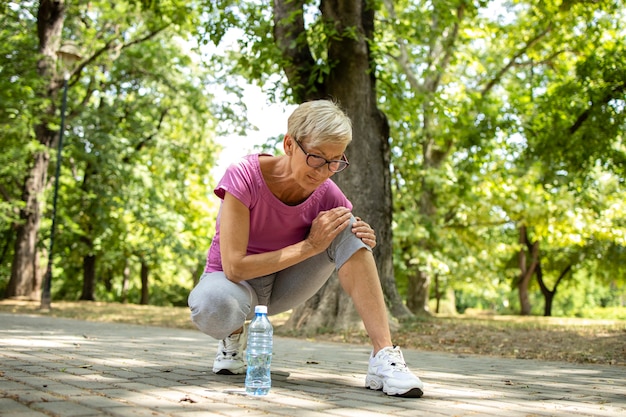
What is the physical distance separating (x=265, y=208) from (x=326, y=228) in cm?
38

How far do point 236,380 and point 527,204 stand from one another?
1656cm

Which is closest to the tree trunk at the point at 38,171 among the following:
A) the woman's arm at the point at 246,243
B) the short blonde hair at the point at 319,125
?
the woman's arm at the point at 246,243

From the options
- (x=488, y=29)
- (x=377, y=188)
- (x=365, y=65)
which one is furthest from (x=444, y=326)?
(x=488, y=29)

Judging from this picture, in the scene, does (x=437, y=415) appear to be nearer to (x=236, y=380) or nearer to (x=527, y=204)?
(x=236, y=380)

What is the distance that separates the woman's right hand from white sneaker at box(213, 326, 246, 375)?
81 centimetres

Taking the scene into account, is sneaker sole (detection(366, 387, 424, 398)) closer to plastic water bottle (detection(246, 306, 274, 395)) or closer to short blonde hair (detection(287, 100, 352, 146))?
plastic water bottle (detection(246, 306, 274, 395))

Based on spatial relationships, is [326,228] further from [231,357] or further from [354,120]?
[354,120]

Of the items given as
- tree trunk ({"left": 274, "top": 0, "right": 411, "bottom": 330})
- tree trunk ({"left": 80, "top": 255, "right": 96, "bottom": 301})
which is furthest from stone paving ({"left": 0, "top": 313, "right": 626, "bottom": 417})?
tree trunk ({"left": 80, "top": 255, "right": 96, "bottom": 301})

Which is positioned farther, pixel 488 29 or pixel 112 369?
pixel 488 29

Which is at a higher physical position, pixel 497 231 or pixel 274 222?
pixel 497 231

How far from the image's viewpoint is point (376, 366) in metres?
3.57

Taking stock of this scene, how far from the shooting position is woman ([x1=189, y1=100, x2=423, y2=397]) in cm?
352

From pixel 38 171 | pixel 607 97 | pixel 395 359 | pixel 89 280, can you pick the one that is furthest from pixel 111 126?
pixel 395 359

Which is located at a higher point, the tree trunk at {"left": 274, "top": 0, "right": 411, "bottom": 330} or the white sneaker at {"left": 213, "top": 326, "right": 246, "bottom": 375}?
the tree trunk at {"left": 274, "top": 0, "right": 411, "bottom": 330}
